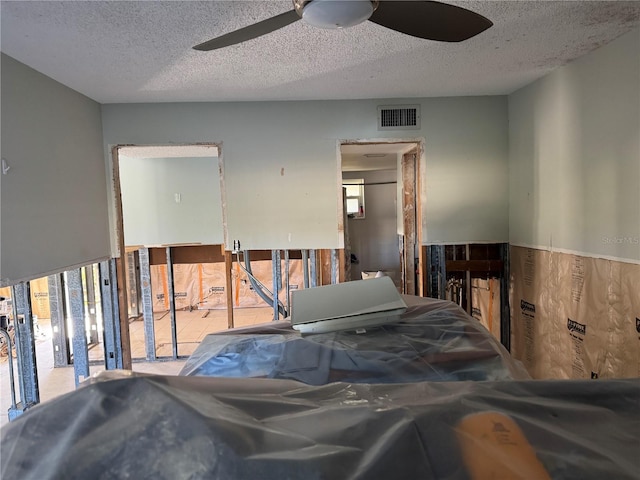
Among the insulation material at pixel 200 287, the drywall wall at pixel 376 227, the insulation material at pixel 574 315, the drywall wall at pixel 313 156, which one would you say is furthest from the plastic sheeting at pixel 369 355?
the drywall wall at pixel 376 227

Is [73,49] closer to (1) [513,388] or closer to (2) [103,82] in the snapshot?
(2) [103,82]

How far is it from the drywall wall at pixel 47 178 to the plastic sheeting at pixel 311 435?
2.04 metres

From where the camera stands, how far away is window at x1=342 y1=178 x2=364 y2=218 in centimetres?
724

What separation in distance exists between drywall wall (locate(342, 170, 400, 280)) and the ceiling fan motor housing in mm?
5813

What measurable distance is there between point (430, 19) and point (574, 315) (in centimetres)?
225

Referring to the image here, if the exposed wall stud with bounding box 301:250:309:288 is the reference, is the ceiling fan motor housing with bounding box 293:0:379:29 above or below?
above

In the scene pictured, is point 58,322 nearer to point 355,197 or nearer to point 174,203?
point 174,203

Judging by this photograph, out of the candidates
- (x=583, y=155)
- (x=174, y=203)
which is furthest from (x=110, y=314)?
(x=583, y=155)

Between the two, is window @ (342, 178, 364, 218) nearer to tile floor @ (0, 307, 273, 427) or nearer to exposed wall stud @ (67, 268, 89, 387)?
tile floor @ (0, 307, 273, 427)

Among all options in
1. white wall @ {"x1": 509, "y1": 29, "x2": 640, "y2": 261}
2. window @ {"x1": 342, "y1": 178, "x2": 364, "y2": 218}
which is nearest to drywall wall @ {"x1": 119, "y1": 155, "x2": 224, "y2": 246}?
window @ {"x1": 342, "y1": 178, "x2": 364, "y2": 218}

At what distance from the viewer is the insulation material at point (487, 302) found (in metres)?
3.63

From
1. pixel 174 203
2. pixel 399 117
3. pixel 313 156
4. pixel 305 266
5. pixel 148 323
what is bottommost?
pixel 148 323

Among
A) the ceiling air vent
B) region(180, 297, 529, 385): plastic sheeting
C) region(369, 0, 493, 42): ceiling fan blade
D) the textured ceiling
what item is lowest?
region(180, 297, 529, 385): plastic sheeting

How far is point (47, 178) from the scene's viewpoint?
2.52 m
